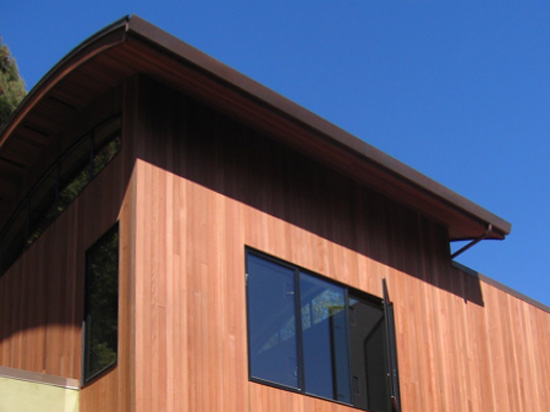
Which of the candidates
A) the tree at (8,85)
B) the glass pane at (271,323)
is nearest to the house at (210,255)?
the glass pane at (271,323)

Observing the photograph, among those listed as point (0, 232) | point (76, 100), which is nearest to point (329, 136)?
point (76, 100)

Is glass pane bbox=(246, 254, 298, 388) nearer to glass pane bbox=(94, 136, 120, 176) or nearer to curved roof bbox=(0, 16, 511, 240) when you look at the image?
curved roof bbox=(0, 16, 511, 240)

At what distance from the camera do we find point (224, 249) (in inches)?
366

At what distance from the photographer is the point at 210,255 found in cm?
912

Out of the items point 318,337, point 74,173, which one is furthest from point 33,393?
point 318,337

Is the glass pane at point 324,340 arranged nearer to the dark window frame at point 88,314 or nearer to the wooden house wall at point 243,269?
the wooden house wall at point 243,269

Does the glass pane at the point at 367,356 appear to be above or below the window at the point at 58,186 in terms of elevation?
below

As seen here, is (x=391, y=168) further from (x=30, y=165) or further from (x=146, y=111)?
(x=30, y=165)

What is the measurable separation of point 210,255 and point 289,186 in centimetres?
161

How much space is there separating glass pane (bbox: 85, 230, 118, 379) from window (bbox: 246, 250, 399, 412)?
1326 millimetres

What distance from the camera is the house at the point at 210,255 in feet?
28.3

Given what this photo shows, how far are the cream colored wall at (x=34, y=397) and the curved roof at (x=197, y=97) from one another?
9.82ft

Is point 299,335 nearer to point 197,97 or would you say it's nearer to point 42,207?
point 197,97

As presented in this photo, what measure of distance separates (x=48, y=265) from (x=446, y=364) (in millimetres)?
4857
